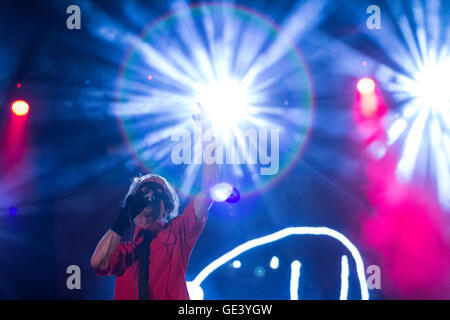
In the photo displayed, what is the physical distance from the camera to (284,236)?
349 centimetres

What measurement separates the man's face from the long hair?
0.02 metres

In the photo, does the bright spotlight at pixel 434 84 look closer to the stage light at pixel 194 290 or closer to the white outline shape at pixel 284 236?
the white outline shape at pixel 284 236

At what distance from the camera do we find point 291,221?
138 inches

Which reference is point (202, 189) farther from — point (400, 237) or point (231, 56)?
point (400, 237)

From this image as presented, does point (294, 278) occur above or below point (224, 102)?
below

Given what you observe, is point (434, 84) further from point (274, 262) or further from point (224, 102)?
point (274, 262)

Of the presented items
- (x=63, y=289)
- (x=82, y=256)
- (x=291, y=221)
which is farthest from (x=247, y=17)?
(x=63, y=289)

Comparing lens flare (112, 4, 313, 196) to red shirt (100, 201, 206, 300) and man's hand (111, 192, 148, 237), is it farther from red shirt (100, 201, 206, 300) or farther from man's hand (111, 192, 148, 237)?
red shirt (100, 201, 206, 300)

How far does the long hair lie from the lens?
136 inches

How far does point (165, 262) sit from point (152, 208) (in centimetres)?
39

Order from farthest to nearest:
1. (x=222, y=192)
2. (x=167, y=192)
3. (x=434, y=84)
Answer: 1. (x=434, y=84)
2. (x=167, y=192)
3. (x=222, y=192)

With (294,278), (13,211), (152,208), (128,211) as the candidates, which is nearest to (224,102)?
(152,208)

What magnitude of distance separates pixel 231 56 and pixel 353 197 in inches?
54.7

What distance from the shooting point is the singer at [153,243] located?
3.36m
